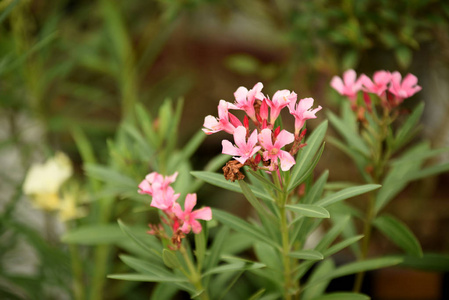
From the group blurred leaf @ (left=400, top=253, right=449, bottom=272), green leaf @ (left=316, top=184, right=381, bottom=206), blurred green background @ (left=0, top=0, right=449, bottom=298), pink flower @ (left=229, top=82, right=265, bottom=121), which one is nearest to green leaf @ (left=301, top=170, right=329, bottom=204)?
green leaf @ (left=316, top=184, right=381, bottom=206)

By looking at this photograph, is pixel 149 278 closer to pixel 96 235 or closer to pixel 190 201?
pixel 190 201

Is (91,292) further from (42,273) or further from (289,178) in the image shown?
(289,178)

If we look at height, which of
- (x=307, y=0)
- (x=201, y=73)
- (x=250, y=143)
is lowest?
(x=250, y=143)

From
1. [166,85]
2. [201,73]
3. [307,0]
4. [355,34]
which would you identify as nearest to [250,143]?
→ [355,34]

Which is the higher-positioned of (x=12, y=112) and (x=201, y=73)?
(x=201, y=73)

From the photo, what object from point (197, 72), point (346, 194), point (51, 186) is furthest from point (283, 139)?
point (197, 72)

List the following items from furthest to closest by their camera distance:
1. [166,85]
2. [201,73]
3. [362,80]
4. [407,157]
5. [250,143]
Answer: [201,73], [166,85], [407,157], [362,80], [250,143]

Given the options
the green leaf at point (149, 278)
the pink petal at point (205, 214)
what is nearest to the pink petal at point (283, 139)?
the pink petal at point (205, 214)
